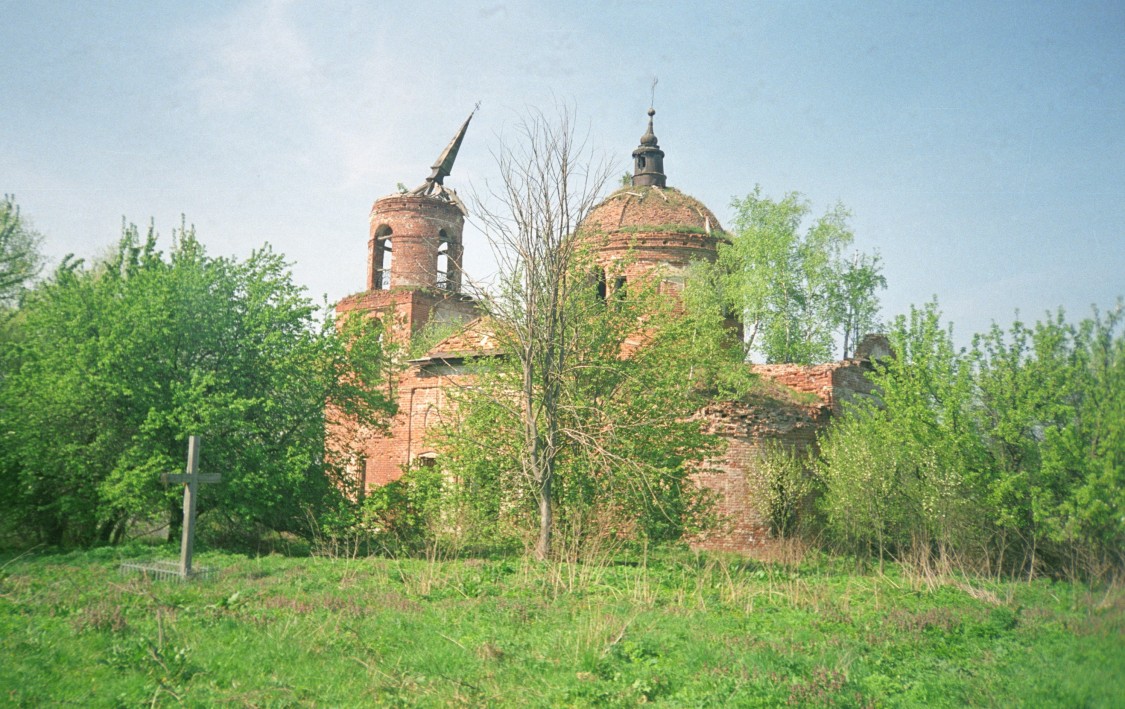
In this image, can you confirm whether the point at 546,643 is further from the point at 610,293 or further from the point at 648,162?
the point at 648,162

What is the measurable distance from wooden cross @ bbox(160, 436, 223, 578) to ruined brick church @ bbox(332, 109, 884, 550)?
14.8ft

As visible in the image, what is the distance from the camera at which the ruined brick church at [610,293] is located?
18078 mm

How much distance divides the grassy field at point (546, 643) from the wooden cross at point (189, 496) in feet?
1.42

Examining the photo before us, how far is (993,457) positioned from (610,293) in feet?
24.5

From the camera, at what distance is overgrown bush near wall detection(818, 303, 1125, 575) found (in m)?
3.62

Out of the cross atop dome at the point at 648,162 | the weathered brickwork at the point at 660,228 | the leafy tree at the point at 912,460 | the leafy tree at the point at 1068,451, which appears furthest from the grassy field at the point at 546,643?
the cross atop dome at the point at 648,162

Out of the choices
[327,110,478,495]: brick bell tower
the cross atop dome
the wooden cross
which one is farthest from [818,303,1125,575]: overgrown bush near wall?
[327,110,478,495]: brick bell tower

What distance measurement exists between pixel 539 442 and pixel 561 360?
141cm

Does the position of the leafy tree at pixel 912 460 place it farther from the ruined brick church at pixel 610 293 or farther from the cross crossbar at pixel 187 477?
the cross crossbar at pixel 187 477

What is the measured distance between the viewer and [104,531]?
16.0 m

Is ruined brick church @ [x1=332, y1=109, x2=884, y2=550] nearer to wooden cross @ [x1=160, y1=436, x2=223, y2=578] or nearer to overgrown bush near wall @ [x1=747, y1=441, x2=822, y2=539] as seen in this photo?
overgrown bush near wall @ [x1=747, y1=441, x2=822, y2=539]

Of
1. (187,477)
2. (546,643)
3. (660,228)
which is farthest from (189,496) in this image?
(660,228)

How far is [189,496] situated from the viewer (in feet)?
36.0

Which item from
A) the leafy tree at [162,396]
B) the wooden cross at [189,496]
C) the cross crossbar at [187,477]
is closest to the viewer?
the wooden cross at [189,496]
